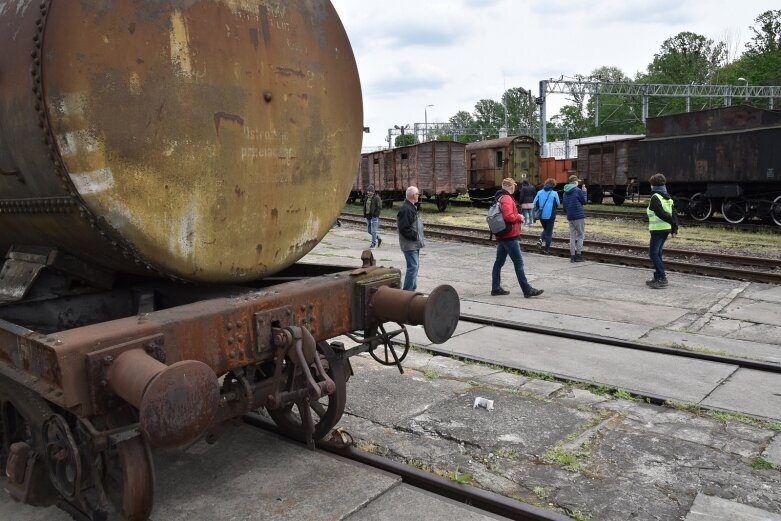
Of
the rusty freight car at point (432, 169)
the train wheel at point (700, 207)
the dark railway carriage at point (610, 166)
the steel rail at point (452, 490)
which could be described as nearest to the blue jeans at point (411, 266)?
the steel rail at point (452, 490)

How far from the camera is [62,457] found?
2.83 meters

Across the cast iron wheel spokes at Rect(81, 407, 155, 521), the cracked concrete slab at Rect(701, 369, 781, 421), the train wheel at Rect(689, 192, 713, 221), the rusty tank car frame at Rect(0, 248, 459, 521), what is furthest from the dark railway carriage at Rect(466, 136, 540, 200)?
the cast iron wheel spokes at Rect(81, 407, 155, 521)

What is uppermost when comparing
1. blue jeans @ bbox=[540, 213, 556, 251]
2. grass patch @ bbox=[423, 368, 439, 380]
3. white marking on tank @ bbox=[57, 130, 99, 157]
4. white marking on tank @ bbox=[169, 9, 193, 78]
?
white marking on tank @ bbox=[169, 9, 193, 78]

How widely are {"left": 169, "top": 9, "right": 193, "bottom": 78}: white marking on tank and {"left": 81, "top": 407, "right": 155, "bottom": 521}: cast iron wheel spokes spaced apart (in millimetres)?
1568

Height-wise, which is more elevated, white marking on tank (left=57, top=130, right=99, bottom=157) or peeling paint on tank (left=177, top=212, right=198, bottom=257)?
white marking on tank (left=57, top=130, right=99, bottom=157)

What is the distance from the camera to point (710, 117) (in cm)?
1998

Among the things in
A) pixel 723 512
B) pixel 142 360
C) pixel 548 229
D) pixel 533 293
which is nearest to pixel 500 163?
pixel 548 229

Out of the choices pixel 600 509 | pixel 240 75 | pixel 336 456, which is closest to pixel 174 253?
pixel 240 75

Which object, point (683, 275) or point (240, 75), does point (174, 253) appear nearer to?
point (240, 75)

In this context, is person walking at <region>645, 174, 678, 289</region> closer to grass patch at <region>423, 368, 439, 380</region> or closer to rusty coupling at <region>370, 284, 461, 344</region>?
grass patch at <region>423, 368, 439, 380</region>

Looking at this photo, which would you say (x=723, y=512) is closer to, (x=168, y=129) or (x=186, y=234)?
(x=186, y=234)

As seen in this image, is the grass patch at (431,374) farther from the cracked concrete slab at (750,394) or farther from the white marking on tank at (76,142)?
the white marking on tank at (76,142)

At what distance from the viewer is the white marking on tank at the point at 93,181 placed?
8.58ft

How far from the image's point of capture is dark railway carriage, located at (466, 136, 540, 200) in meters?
29.2
